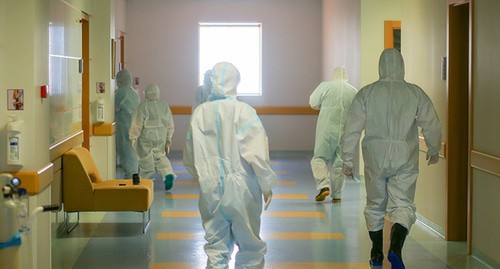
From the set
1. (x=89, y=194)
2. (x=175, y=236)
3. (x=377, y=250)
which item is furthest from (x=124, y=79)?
(x=377, y=250)

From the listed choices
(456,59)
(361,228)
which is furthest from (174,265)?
(456,59)

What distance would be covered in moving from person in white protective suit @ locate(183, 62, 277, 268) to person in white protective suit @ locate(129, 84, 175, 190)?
4.90m

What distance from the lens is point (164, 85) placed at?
15.9 meters

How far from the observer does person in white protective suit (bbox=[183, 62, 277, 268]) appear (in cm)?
536

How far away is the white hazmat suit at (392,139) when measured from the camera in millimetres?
6184

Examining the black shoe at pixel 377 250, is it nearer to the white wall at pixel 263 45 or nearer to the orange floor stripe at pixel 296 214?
the orange floor stripe at pixel 296 214

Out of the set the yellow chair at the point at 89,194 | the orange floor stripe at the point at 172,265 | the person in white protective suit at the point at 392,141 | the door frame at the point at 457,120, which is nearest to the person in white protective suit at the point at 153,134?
the yellow chair at the point at 89,194

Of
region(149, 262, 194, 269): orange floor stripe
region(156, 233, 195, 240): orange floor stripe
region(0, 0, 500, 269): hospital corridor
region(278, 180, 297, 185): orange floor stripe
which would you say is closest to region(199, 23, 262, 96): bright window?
region(0, 0, 500, 269): hospital corridor

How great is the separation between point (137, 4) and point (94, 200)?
8.74 metres

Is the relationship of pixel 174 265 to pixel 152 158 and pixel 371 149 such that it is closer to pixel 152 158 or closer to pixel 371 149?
pixel 371 149

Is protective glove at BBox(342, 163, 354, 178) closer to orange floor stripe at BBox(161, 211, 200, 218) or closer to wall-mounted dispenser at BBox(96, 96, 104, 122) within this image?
orange floor stripe at BBox(161, 211, 200, 218)

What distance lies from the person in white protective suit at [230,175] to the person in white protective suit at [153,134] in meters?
4.90

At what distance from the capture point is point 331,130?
976 cm

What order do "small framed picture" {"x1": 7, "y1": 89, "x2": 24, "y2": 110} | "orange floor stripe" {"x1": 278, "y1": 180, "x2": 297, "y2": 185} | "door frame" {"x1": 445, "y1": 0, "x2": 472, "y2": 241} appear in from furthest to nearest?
"orange floor stripe" {"x1": 278, "y1": 180, "x2": 297, "y2": 185}
"door frame" {"x1": 445, "y1": 0, "x2": 472, "y2": 241}
"small framed picture" {"x1": 7, "y1": 89, "x2": 24, "y2": 110}
